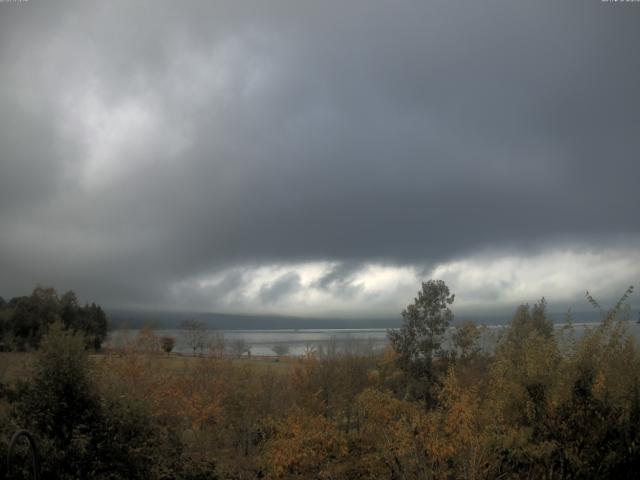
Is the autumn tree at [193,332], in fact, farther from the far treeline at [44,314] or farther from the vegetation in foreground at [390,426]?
the vegetation in foreground at [390,426]

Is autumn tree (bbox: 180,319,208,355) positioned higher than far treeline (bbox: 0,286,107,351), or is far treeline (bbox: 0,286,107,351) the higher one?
far treeline (bbox: 0,286,107,351)

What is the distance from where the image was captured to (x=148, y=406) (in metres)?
17.3

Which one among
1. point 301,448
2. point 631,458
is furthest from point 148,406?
point 631,458

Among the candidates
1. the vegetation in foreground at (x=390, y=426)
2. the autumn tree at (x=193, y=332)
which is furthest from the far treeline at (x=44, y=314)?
the vegetation in foreground at (x=390, y=426)

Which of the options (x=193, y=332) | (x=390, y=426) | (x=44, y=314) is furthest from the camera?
(x=193, y=332)

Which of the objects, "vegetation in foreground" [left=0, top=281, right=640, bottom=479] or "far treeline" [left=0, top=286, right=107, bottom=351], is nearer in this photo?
"vegetation in foreground" [left=0, top=281, right=640, bottom=479]

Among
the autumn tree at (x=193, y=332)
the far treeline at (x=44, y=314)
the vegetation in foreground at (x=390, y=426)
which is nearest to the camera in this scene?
the vegetation in foreground at (x=390, y=426)

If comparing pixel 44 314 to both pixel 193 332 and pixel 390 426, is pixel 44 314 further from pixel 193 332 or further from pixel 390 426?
pixel 390 426

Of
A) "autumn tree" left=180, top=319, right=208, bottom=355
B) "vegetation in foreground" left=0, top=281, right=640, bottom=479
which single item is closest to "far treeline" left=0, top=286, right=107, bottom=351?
"autumn tree" left=180, top=319, right=208, bottom=355

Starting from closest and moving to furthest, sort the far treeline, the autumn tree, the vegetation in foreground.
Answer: the vegetation in foreground, the far treeline, the autumn tree

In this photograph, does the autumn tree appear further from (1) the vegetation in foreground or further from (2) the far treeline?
(1) the vegetation in foreground

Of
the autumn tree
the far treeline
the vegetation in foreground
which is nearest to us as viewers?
the vegetation in foreground

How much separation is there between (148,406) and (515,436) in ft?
36.9

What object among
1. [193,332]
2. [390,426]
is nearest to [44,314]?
[193,332]
